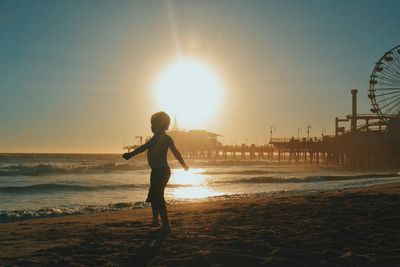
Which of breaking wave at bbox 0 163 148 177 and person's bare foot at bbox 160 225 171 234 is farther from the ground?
person's bare foot at bbox 160 225 171 234

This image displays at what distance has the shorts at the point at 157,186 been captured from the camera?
6043mm

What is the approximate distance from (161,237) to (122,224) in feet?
5.65

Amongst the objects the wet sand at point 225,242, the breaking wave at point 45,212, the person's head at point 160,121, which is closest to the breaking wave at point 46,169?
the breaking wave at point 45,212

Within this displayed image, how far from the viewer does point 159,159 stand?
20.0 ft

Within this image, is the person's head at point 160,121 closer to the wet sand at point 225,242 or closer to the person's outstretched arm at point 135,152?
the person's outstretched arm at point 135,152

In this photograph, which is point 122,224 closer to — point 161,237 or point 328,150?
point 161,237

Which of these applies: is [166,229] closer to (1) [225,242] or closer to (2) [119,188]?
(1) [225,242]

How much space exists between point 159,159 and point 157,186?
346mm

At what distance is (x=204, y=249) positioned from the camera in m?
4.60

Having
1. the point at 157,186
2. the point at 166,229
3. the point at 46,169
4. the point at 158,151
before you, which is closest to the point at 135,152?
the point at 158,151

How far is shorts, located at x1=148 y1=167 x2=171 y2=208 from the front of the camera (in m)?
6.04

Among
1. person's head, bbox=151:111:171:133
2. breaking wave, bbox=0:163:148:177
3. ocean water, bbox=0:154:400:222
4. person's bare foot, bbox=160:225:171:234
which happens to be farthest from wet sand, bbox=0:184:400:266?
breaking wave, bbox=0:163:148:177

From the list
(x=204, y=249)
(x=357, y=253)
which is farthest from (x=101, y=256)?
(x=357, y=253)

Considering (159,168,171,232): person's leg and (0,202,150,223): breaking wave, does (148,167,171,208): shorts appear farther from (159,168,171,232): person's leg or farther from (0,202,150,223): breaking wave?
(0,202,150,223): breaking wave
